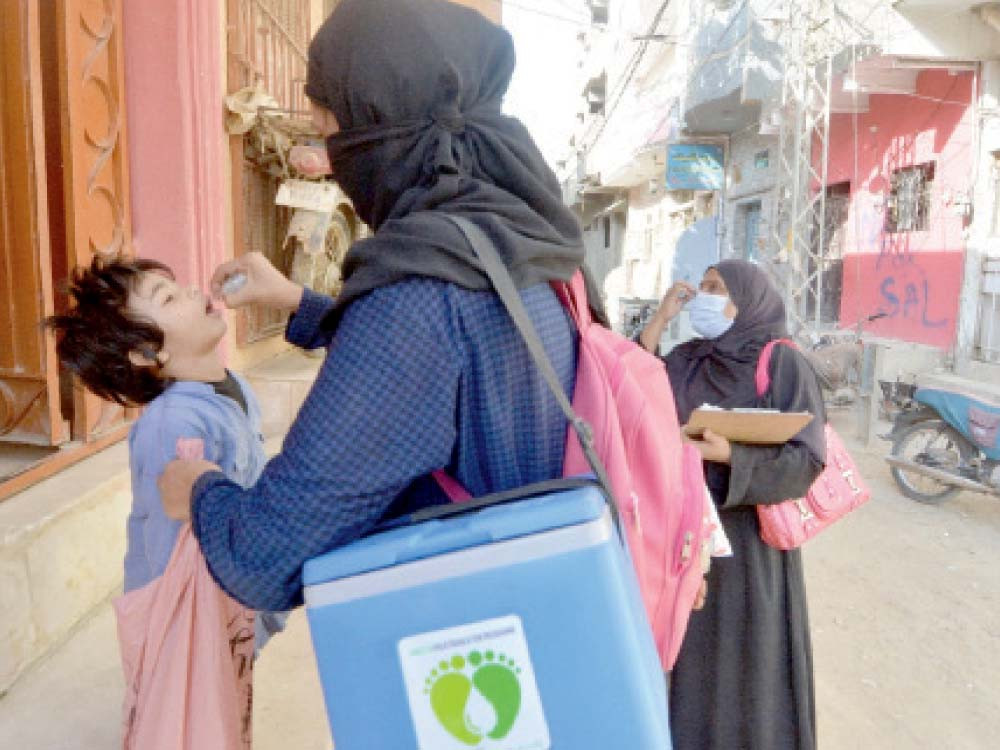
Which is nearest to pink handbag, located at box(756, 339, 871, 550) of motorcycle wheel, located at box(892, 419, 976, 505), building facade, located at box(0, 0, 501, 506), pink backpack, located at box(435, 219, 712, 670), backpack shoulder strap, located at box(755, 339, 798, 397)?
backpack shoulder strap, located at box(755, 339, 798, 397)

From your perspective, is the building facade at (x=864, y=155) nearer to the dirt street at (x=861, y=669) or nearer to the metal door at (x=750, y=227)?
the metal door at (x=750, y=227)

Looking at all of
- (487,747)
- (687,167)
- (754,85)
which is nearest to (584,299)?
(487,747)

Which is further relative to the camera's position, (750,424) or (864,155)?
(864,155)

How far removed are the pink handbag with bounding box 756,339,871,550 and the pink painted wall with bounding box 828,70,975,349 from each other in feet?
26.2

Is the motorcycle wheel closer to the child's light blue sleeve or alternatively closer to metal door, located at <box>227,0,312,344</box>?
metal door, located at <box>227,0,312,344</box>

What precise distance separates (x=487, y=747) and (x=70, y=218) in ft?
10.3

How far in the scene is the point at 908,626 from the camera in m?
3.68

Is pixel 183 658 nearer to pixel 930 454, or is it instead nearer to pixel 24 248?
pixel 24 248

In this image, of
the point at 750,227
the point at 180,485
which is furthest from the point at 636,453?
the point at 750,227

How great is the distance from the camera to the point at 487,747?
0.82m

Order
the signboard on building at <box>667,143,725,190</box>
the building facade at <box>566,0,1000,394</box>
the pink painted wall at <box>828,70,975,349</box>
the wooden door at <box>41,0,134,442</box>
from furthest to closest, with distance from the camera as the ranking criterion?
the signboard on building at <box>667,143,725,190</box>
the pink painted wall at <box>828,70,975,349</box>
the building facade at <box>566,0,1000,394</box>
the wooden door at <box>41,0,134,442</box>

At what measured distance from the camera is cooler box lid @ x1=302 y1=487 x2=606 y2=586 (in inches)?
32.1

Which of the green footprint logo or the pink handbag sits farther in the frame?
the pink handbag

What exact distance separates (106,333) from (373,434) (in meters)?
0.99
